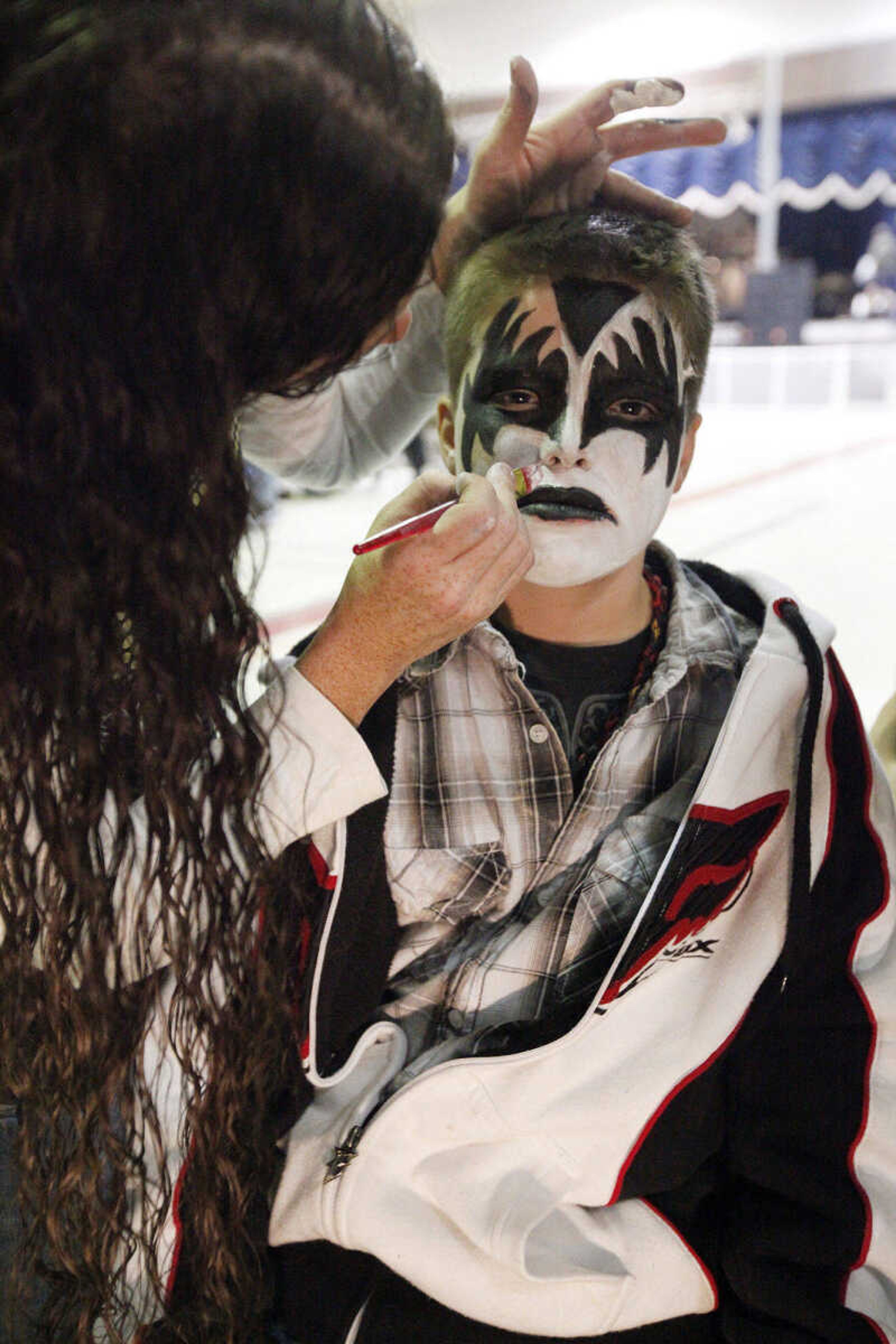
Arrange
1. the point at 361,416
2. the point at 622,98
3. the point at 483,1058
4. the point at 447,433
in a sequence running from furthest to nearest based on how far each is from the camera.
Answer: the point at 361,416
the point at 447,433
the point at 622,98
the point at 483,1058

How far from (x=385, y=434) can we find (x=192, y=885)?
0.72 metres

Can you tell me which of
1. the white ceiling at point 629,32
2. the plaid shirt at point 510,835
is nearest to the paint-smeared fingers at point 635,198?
the plaid shirt at point 510,835

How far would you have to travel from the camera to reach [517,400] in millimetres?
1038

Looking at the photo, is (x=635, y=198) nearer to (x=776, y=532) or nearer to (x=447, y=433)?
(x=447, y=433)

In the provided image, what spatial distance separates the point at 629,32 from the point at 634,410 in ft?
21.6

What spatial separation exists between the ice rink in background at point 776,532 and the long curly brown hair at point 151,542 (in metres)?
0.16

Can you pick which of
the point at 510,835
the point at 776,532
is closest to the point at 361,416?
the point at 510,835

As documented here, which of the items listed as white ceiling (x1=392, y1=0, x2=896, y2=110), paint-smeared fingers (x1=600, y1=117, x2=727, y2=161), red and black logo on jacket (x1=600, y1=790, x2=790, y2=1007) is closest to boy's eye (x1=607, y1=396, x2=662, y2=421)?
paint-smeared fingers (x1=600, y1=117, x2=727, y2=161)

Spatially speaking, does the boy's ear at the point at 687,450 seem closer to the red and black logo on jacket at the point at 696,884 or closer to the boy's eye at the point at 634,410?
the boy's eye at the point at 634,410

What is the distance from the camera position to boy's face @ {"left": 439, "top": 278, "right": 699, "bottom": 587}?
1.00 metres

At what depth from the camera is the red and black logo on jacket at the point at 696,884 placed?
0.91 meters

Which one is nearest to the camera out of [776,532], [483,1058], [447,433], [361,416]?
[483,1058]

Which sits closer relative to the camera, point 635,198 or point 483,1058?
point 483,1058

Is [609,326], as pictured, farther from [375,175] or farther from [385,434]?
[385,434]
